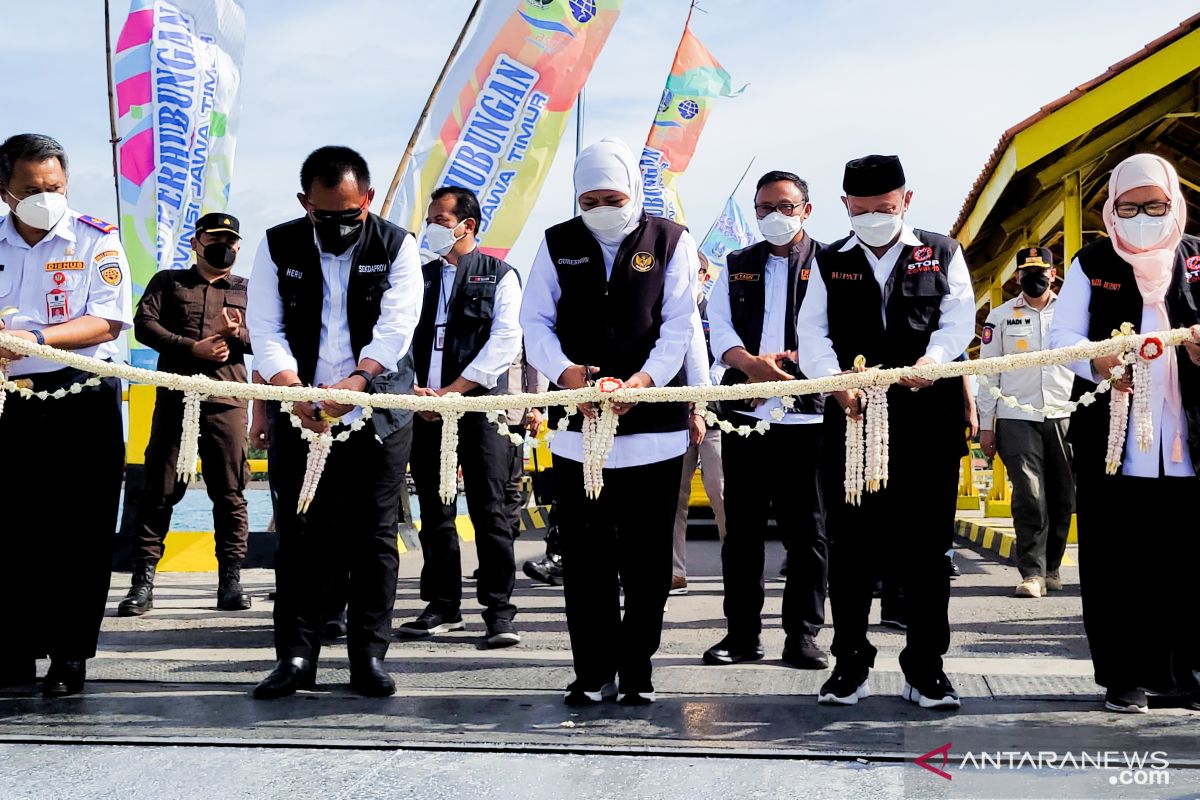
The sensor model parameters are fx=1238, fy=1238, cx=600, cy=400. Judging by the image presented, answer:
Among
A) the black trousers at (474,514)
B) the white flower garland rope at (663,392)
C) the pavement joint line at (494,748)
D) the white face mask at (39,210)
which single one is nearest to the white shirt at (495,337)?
the black trousers at (474,514)

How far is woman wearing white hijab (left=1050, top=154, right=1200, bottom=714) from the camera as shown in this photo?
4184mm

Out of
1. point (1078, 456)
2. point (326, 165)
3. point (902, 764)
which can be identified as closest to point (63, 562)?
point (326, 165)

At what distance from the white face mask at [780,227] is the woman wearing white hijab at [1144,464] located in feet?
5.22

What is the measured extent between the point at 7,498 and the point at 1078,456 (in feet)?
13.1

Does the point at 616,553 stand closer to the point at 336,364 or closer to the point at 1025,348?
the point at 336,364

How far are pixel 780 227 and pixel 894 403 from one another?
154 centimetres

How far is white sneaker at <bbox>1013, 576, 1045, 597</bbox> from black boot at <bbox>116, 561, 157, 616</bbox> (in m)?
5.04

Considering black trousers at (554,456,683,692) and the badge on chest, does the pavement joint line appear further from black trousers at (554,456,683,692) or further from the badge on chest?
the badge on chest

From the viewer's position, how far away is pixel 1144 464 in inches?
166

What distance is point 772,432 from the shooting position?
216 inches

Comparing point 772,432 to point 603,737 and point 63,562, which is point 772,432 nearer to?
point 603,737

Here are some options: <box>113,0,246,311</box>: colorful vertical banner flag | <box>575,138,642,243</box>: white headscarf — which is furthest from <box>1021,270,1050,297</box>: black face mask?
<box>113,0,246,311</box>: colorful vertical banner flag

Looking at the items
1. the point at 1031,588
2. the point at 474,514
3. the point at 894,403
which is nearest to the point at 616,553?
the point at 894,403

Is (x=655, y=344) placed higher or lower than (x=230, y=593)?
higher
